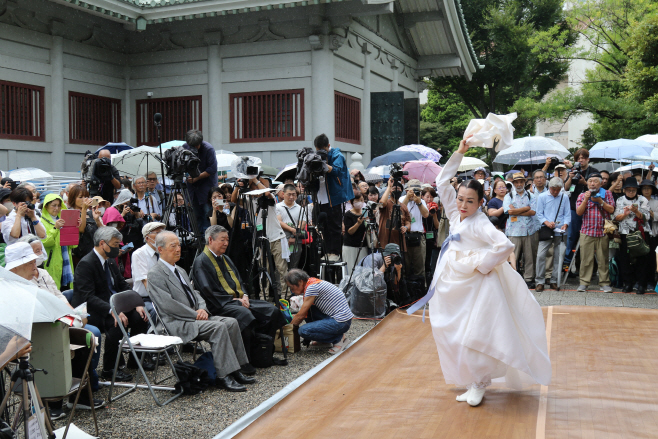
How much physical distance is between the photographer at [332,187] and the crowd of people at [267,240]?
0.02 m

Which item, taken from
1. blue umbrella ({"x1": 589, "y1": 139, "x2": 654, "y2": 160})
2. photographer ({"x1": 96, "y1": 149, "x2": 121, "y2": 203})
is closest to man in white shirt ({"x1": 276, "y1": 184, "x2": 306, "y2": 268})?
photographer ({"x1": 96, "y1": 149, "x2": 121, "y2": 203})

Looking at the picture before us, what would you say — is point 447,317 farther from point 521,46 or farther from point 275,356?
point 521,46

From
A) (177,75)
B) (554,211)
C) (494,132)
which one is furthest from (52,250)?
(177,75)

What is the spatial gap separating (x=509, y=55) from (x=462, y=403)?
22.7 metres

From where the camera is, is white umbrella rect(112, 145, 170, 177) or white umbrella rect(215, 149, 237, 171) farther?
white umbrella rect(215, 149, 237, 171)

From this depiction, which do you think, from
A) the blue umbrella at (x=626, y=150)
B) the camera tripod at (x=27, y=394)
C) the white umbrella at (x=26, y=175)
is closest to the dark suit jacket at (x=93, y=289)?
the camera tripod at (x=27, y=394)

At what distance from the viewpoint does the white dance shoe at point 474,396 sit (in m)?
4.66

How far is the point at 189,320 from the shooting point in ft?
18.6

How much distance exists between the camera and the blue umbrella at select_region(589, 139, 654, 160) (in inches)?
494

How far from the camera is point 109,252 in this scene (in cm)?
586

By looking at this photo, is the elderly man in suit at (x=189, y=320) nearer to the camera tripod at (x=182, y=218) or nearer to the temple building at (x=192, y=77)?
the camera tripod at (x=182, y=218)

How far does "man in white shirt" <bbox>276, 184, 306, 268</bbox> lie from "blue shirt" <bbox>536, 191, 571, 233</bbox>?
410cm

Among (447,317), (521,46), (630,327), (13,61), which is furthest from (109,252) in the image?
(521,46)

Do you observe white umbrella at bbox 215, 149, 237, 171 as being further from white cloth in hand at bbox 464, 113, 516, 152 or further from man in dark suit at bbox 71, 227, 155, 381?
white cloth in hand at bbox 464, 113, 516, 152
